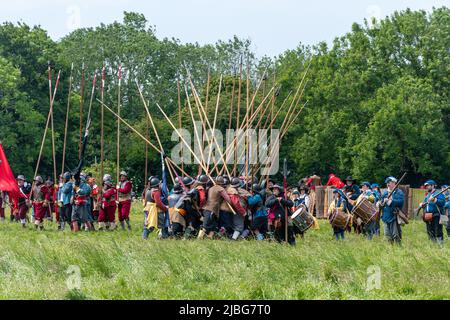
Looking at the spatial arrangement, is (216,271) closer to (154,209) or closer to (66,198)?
(154,209)

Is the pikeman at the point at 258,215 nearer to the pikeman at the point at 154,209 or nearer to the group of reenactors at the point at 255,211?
the group of reenactors at the point at 255,211

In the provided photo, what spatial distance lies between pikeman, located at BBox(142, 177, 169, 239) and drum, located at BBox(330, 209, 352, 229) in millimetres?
3985

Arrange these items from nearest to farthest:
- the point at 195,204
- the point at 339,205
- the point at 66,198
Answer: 1. the point at 195,204
2. the point at 339,205
3. the point at 66,198

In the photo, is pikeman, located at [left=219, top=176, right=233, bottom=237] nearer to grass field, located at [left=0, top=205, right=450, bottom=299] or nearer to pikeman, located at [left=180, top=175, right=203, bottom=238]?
pikeman, located at [left=180, top=175, right=203, bottom=238]

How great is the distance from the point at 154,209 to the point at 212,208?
1652 mm

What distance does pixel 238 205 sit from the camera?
25.5 m

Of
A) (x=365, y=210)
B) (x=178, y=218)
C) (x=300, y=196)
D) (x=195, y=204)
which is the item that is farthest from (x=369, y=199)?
(x=300, y=196)

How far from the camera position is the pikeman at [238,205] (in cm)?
2542

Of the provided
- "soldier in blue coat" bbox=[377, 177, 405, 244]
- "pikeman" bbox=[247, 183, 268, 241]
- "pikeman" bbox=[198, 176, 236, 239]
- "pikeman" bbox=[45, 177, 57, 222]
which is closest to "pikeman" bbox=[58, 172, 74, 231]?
"pikeman" bbox=[45, 177, 57, 222]

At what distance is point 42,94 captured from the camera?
6406cm

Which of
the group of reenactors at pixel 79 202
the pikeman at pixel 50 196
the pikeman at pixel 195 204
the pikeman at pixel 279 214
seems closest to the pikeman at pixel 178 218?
the pikeman at pixel 195 204

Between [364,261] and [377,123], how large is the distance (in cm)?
4329

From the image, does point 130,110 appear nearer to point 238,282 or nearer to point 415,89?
point 415,89
